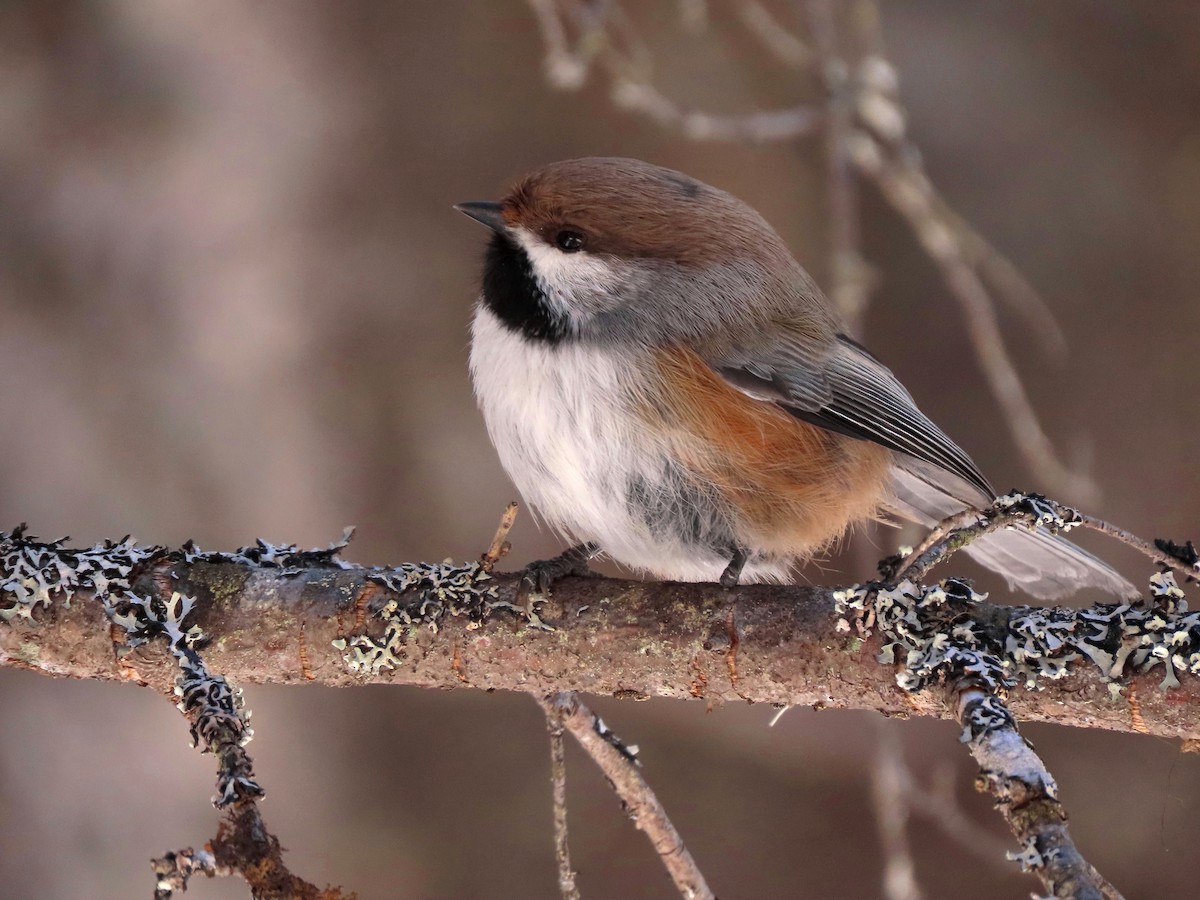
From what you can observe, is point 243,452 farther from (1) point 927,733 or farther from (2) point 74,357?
(1) point 927,733

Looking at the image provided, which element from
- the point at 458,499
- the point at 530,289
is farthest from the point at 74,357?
the point at 530,289

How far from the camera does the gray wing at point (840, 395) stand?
2.00 meters

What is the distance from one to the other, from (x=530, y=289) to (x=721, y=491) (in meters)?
0.52

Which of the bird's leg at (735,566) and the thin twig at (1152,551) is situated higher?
the bird's leg at (735,566)

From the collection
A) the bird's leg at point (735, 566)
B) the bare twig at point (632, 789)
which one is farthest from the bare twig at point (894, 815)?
the bare twig at point (632, 789)

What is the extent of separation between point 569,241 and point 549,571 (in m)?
0.64

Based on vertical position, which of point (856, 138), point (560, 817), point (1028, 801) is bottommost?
point (1028, 801)

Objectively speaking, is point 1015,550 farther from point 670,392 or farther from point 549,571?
point 549,571

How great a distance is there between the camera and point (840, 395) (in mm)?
2113

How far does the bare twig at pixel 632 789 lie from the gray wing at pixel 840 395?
665 millimetres

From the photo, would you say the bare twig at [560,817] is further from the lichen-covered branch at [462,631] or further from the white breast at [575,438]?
the white breast at [575,438]

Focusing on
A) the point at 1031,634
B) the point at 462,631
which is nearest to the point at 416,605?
the point at 462,631

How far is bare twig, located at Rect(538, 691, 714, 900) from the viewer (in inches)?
62.7

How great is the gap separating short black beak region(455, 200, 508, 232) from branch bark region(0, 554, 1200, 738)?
0.70 metres
